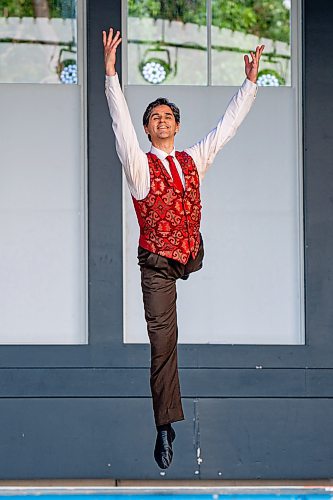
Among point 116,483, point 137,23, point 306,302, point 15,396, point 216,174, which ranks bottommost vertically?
point 116,483

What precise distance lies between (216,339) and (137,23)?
2177mm

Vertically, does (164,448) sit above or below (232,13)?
below

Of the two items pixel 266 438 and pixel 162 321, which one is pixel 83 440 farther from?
pixel 162 321

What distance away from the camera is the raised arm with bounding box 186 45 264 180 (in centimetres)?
503

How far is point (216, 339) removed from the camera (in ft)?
27.3

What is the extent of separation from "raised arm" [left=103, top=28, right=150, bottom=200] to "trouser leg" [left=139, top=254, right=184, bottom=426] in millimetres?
299

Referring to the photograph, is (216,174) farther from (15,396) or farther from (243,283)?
(15,396)

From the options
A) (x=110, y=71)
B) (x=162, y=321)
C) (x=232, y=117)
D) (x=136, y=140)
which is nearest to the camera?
(x=110, y=71)

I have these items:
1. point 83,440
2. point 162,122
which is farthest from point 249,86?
point 83,440

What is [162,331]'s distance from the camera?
4980 millimetres

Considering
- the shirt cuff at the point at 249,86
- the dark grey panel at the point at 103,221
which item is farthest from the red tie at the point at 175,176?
the dark grey panel at the point at 103,221

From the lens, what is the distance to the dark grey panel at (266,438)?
27.2 feet

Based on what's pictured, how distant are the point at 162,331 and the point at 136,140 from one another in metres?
0.77

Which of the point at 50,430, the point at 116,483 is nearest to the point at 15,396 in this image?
the point at 50,430
